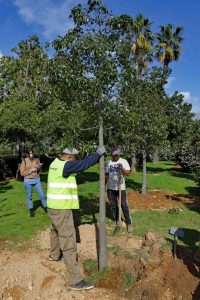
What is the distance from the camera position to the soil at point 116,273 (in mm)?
6105

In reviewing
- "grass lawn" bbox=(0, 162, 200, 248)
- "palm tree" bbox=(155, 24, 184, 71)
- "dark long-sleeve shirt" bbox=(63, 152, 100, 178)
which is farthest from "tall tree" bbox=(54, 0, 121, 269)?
"palm tree" bbox=(155, 24, 184, 71)

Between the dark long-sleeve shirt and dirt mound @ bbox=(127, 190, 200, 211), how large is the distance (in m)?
6.62

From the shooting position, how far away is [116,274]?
6.80 m

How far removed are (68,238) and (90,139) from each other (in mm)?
2091

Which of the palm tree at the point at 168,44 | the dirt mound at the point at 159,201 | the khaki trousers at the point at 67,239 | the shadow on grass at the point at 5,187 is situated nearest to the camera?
the khaki trousers at the point at 67,239

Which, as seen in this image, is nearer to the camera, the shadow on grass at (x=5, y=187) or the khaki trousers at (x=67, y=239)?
the khaki trousers at (x=67, y=239)

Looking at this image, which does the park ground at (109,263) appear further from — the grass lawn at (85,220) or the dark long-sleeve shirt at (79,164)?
the dark long-sleeve shirt at (79,164)

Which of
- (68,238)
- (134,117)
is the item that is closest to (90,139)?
(134,117)

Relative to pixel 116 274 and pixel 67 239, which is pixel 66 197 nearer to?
pixel 67 239

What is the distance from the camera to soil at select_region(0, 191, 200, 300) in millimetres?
6105

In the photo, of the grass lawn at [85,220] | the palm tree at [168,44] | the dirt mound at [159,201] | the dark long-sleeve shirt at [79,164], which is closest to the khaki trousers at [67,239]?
the dark long-sleeve shirt at [79,164]

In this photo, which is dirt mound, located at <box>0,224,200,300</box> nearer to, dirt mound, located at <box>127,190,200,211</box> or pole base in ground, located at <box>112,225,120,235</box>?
pole base in ground, located at <box>112,225,120,235</box>

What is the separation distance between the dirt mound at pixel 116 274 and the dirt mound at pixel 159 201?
508 cm

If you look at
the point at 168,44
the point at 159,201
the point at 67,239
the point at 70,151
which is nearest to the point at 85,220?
the point at 67,239
